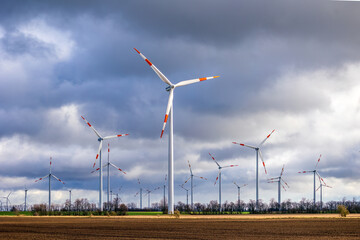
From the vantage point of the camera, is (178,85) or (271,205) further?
(271,205)

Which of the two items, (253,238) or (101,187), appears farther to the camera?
(101,187)

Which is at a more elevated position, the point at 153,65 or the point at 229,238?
the point at 153,65

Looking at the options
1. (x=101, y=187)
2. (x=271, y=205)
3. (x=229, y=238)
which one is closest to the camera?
(x=229, y=238)

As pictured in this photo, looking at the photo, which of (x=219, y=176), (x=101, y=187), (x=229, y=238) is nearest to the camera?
(x=229, y=238)

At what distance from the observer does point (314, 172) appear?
→ 4237 inches

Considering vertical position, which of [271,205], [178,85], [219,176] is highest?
[178,85]

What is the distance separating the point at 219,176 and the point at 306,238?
73.2 meters

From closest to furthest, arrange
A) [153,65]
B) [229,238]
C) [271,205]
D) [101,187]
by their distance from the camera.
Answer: [229,238] → [153,65] → [101,187] → [271,205]

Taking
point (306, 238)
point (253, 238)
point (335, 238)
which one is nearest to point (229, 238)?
point (253, 238)

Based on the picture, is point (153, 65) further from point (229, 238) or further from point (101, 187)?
point (229, 238)

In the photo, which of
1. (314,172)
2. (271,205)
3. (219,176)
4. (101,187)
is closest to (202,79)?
(101,187)

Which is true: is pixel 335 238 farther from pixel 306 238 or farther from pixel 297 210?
pixel 297 210

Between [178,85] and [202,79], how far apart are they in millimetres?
3689

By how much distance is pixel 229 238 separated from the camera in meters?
28.7
